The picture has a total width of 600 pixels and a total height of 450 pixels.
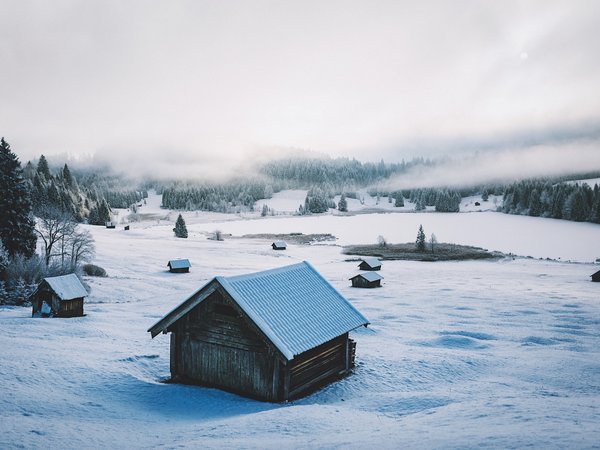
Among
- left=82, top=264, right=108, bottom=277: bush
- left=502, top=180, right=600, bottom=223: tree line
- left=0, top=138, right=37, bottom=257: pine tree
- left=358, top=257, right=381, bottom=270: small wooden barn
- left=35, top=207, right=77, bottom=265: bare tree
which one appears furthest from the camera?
left=502, top=180, right=600, bottom=223: tree line

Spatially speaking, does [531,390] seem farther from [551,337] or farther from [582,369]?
[551,337]

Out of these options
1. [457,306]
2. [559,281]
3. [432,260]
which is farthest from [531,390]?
[432,260]

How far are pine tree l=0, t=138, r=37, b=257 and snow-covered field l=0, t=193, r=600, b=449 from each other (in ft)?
35.3

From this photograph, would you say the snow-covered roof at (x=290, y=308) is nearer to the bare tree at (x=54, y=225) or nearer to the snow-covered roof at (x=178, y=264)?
the bare tree at (x=54, y=225)

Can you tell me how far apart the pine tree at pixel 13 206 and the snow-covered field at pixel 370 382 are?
35.3 feet

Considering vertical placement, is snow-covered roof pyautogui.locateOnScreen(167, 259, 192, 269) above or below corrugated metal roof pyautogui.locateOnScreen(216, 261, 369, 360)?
below

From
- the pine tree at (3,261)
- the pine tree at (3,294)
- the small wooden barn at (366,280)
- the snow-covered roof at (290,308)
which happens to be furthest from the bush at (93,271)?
the snow-covered roof at (290,308)

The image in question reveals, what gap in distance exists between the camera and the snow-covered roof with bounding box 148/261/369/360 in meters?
16.2

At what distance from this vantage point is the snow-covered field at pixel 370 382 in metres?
11.1

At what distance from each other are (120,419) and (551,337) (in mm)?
27641

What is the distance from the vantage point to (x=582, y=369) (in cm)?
2091

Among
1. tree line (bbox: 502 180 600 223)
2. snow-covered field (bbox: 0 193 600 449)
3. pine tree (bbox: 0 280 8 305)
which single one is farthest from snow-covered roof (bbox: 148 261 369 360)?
tree line (bbox: 502 180 600 223)

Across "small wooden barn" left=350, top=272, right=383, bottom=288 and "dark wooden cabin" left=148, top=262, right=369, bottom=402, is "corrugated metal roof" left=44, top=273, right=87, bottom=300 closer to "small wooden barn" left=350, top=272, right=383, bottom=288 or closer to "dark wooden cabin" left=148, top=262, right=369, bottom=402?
"dark wooden cabin" left=148, top=262, right=369, bottom=402

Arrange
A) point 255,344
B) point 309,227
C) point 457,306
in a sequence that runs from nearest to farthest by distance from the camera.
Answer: point 255,344 → point 457,306 → point 309,227
